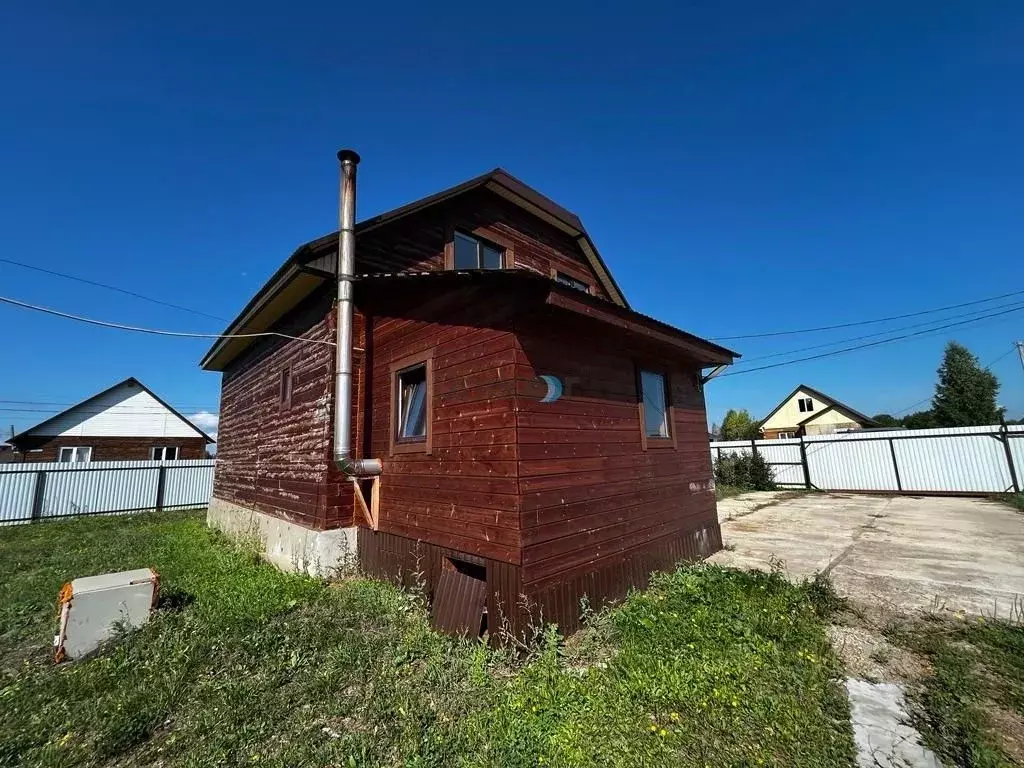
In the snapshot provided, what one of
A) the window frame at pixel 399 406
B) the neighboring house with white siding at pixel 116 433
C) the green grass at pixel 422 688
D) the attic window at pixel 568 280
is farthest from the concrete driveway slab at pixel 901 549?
the neighboring house with white siding at pixel 116 433

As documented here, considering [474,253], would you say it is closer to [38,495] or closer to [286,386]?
[286,386]

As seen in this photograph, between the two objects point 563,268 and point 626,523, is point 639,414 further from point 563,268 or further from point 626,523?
point 563,268

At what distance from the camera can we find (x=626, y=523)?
5.57 m

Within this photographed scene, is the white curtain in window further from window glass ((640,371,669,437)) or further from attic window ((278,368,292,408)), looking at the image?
attic window ((278,368,292,408))

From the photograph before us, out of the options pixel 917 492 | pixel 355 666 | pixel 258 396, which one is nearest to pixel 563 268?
pixel 258 396

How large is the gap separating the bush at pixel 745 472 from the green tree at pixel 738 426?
22234mm

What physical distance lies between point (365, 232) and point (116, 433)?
2515 cm

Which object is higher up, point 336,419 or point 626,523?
point 336,419

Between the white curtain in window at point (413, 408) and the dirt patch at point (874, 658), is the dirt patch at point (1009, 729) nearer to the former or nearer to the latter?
the dirt patch at point (874, 658)

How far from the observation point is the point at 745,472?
757 inches

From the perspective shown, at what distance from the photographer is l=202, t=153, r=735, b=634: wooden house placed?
4508 millimetres

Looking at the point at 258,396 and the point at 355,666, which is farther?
the point at 258,396

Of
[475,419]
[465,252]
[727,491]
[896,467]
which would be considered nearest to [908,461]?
[896,467]

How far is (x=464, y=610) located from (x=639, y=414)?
3521 millimetres
